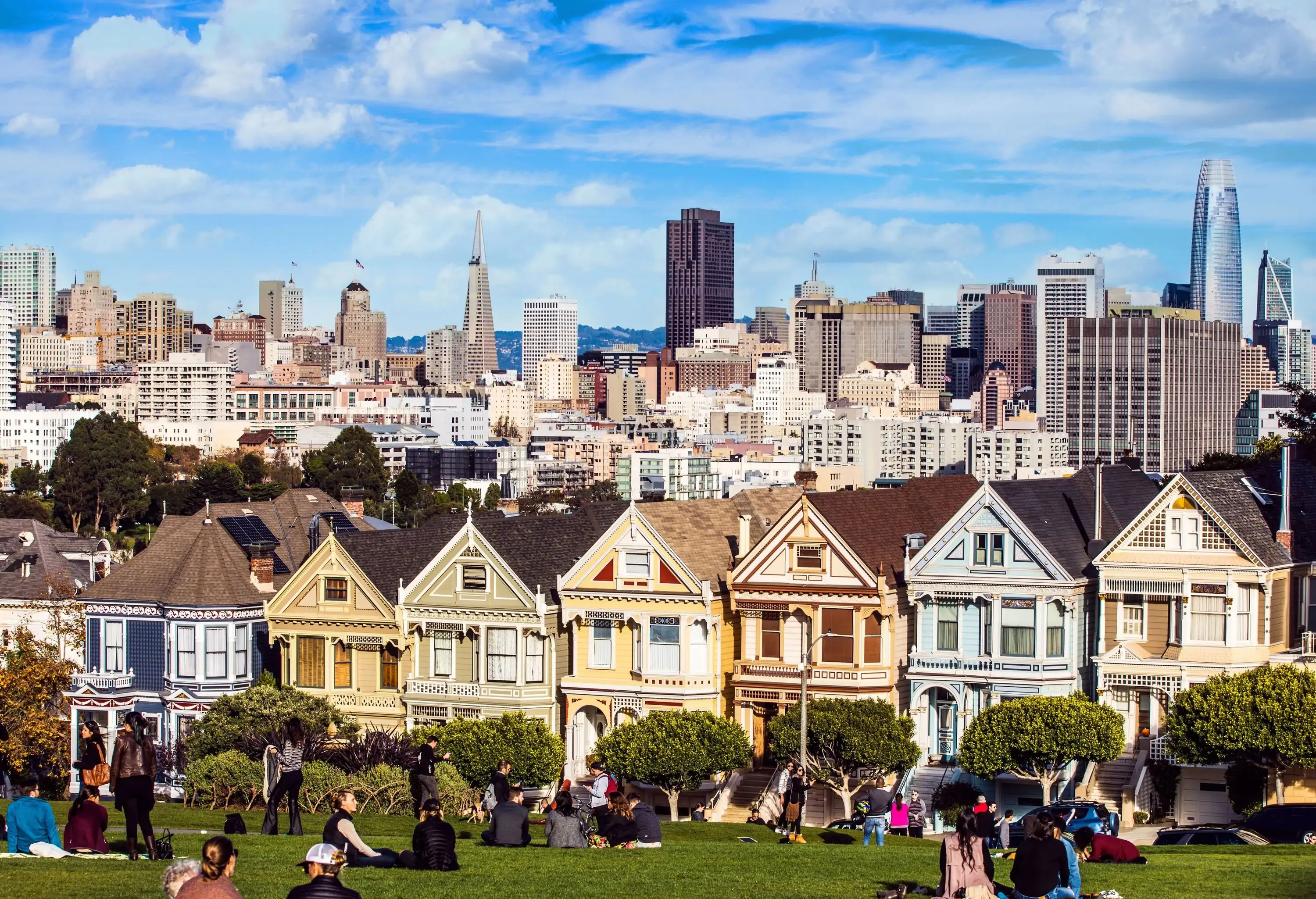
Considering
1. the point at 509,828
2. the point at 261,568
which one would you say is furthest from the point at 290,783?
A: the point at 261,568

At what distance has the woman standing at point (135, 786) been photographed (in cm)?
3534

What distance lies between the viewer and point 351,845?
111 ft

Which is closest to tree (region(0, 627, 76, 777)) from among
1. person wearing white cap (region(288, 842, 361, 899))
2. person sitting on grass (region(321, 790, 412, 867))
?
person sitting on grass (region(321, 790, 412, 867))

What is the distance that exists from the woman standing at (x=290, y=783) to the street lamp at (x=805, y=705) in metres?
14.6

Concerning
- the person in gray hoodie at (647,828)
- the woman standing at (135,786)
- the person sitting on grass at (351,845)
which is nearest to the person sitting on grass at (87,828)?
the woman standing at (135,786)

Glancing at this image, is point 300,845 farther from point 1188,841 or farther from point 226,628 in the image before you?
point 226,628

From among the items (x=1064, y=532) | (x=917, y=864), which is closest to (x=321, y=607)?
(x=1064, y=532)

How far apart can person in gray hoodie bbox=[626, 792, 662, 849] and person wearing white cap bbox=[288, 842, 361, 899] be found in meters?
12.1

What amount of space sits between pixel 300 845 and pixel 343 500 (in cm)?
5184

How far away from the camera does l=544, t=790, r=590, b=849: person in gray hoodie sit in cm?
3825

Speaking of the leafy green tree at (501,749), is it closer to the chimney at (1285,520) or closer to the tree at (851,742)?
the tree at (851,742)

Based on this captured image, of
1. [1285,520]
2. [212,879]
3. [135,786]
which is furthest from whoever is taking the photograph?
[1285,520]

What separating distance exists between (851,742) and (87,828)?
22.2m

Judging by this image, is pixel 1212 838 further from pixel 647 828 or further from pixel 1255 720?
pixel 647 828
